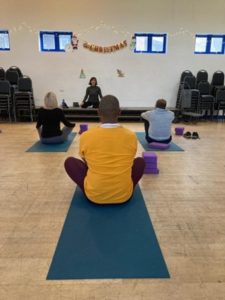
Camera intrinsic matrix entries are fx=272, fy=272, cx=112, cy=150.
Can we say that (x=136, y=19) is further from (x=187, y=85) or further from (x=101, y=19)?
(x=187, y=85)

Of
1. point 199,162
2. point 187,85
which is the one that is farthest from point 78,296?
point 187,85

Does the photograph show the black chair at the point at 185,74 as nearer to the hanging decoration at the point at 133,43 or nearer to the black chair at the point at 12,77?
the hanging decoration at the point at 133,43

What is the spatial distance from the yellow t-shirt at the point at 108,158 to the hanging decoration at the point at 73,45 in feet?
19.1

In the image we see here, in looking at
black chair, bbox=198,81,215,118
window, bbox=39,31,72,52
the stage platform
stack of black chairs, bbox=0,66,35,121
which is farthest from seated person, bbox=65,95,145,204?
window, bbox=39,31,72,52

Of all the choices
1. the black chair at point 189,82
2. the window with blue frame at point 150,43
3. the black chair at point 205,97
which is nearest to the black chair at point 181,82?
the black chair at point 189,82

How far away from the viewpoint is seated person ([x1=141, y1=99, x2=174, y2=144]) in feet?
14.4

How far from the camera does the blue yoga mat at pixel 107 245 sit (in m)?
1.71

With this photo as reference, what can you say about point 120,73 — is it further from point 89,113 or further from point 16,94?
point 16,94

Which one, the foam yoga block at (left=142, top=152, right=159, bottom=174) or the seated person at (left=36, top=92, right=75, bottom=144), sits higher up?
the seated person at (left=36, top=92, right=75, bottom=144)

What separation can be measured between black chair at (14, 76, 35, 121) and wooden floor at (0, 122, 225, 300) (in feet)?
Answer: 10.2

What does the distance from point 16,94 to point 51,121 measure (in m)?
3.00

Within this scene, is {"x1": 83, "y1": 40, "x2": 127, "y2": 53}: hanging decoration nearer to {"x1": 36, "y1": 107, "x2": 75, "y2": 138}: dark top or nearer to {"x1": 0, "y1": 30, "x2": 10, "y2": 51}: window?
{"x1": 0, "y1": 30, "x2": 10, "y2": 51}: window

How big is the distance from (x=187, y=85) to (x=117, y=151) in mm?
5734

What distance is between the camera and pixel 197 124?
279 inches
